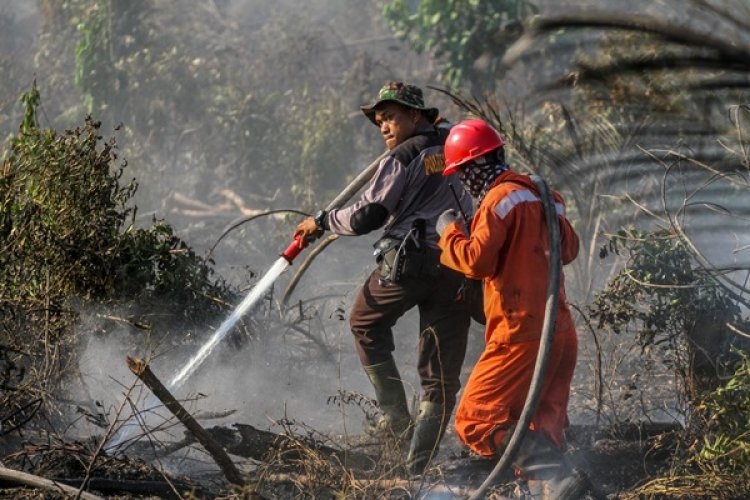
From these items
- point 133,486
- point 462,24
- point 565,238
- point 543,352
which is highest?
point 462,24

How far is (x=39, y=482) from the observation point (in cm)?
386

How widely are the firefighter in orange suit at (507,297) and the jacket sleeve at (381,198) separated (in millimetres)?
532

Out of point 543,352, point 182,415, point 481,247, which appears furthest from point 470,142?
point 182,415

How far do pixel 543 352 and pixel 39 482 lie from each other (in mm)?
2075

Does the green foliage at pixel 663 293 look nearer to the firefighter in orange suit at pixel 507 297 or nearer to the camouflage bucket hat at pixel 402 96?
the firefighter in orange suit at pixel 507 297

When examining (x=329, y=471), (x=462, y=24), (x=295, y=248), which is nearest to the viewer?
(x=329, y=471)

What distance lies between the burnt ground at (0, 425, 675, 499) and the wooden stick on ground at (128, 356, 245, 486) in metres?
0.13

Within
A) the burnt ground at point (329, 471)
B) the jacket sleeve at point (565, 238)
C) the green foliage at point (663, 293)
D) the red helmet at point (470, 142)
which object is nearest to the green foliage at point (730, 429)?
the burnt ground at point (329, 471)

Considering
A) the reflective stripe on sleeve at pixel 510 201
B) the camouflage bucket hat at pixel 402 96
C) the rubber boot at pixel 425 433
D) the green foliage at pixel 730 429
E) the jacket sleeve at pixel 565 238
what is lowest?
the green foliage at pixel 730 429

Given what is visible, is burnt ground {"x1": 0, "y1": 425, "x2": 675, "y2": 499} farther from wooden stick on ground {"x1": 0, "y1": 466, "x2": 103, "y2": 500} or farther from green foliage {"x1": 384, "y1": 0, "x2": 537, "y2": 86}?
green foliage {"x1": 384, "y1": 0, "x2": 537, "y2": 86}

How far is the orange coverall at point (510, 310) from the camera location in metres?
4.34

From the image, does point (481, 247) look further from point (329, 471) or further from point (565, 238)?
point (329, 471)

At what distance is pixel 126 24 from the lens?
15.7 metres

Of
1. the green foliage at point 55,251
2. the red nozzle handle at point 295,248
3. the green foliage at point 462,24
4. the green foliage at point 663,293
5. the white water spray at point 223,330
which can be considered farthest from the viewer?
the green foliage at point 462,24
